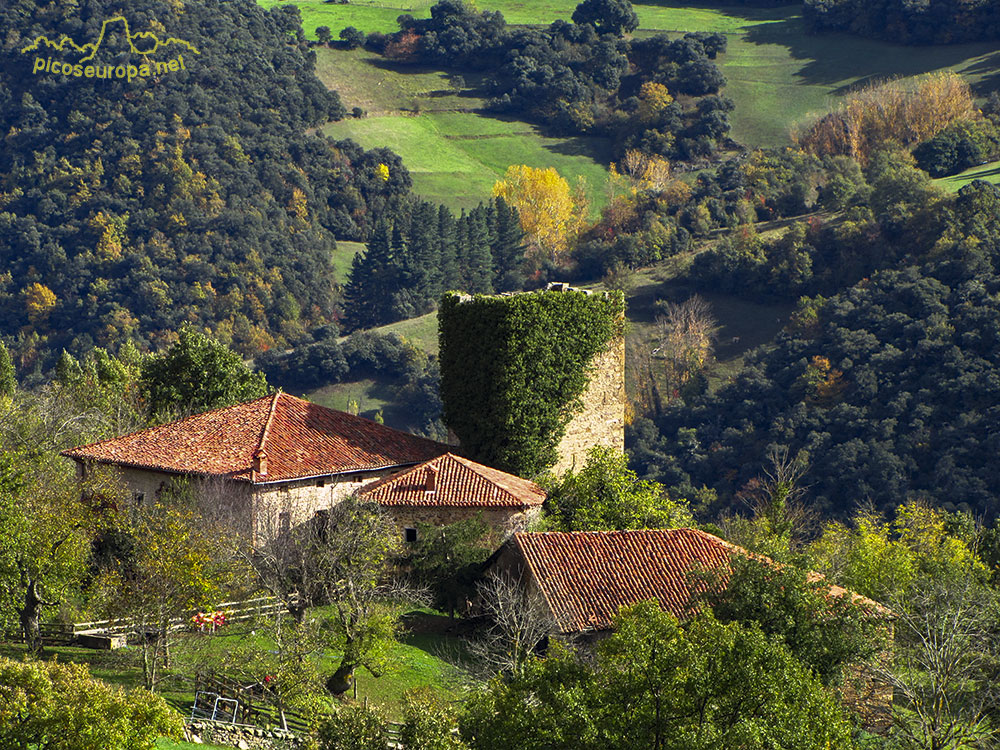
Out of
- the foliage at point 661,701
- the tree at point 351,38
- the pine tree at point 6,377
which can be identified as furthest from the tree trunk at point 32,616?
the tree at point 351,38

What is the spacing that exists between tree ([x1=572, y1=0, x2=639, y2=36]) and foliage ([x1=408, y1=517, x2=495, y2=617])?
139m

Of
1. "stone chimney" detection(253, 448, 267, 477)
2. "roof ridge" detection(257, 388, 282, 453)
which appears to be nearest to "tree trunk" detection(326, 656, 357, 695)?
"stone chimney" detection(253, 448, 267, 477)

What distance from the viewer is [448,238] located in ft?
427

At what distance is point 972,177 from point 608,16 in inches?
2667

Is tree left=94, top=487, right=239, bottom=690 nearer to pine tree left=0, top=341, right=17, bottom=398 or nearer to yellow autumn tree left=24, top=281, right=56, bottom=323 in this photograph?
pine tree left=0, top=341, right=17, bottom=398

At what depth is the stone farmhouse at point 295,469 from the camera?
3853cm

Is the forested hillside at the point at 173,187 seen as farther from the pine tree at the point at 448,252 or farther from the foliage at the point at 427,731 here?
the foliage at the point at 427,731

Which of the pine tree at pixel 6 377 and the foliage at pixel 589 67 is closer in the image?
the pine tree at pixel 6 377

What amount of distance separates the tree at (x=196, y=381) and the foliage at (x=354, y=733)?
1180 inches

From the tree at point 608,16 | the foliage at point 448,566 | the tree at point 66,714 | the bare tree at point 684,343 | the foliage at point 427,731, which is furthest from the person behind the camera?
the tree at point 608,16

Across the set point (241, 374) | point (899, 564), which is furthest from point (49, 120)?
point (899, 564)

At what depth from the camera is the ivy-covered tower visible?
45.2 meters

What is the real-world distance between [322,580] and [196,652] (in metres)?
3.24

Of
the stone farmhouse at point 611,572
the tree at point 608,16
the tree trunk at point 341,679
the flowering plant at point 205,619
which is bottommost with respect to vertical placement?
the tree trunk at point 341,679
